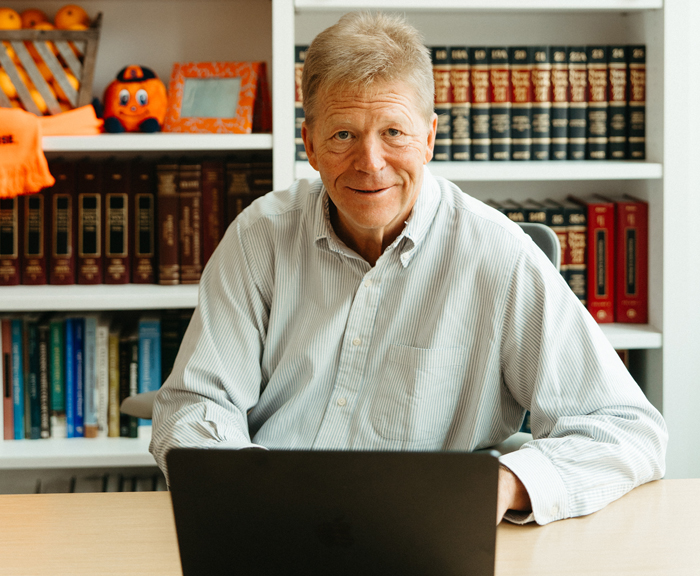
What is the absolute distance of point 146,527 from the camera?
88cm

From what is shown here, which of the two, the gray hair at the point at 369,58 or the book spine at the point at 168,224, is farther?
the book spine at the point at 168,224

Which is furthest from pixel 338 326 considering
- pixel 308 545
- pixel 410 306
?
pixel 308 545

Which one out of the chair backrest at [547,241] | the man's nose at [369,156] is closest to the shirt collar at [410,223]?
the man's nose at [369,156]

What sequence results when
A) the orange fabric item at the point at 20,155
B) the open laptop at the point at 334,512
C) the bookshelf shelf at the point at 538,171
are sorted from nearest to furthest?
the open laptop at the point at 334,512 → the orange fabric item at the point at 20,155 → the bookshelf shelf at the point at 538,171

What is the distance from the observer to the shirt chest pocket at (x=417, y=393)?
1.14 meters

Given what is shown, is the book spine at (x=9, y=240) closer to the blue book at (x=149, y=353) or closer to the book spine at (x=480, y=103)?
the blue book at (x=149, y=353)

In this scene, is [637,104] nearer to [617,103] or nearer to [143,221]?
[617,103]

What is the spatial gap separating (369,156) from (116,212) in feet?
3.39

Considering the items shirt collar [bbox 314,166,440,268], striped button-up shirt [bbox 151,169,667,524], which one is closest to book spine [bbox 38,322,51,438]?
striped button-up shirt [bbox 151,169,667,524]

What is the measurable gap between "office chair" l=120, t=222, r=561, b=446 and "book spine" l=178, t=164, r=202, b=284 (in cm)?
61

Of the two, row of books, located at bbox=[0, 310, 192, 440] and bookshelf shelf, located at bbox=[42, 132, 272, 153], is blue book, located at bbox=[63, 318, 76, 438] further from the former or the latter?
bookshelf shelf, located at bbox=[42, 132, 272, 153]

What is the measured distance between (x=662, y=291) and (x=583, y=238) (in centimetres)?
24

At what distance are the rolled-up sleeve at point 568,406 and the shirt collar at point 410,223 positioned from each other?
0.53 feet

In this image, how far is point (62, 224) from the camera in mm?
1927
